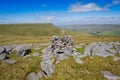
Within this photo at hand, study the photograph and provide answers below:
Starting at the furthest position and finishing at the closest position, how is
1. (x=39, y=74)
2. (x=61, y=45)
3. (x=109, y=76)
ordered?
(x=61, y=45), (x=39, y=74), (x=109, y=76)

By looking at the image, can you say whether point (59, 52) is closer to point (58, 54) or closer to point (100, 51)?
point (58, 54)

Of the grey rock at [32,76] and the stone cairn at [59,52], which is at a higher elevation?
the stone cairn at [59,52]

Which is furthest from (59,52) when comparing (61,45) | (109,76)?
(109,76)

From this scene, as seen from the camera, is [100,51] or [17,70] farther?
[100,51]

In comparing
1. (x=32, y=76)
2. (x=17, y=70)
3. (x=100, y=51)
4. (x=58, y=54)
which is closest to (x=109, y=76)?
(x=32, y=76)

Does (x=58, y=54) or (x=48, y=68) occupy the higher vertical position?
(x=48, y=68)

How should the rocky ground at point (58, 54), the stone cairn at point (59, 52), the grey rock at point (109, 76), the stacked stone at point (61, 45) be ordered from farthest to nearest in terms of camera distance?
1. the stacked stone at point (61, 45)
2. the stone cairn at point (59, 52)
3. the rocky ground at point (58, 54)
4. the grey rock at point (109, 76)

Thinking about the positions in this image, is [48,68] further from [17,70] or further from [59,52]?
[59,52]

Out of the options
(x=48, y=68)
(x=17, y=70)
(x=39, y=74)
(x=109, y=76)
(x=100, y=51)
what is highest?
(x=100, y=51)

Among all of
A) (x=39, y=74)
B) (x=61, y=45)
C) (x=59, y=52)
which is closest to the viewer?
(x=39, y=74)

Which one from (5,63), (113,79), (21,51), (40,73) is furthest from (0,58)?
(113,79)

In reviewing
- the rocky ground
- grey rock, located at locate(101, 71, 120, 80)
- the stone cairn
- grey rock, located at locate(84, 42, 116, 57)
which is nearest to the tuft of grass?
the rocky ground

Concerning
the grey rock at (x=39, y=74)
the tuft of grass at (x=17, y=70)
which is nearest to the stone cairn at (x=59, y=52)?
the grey rock at (x=39, y=74)

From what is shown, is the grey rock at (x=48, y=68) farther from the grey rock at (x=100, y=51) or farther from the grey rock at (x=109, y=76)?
the grey rock at (x=100, y=51)
